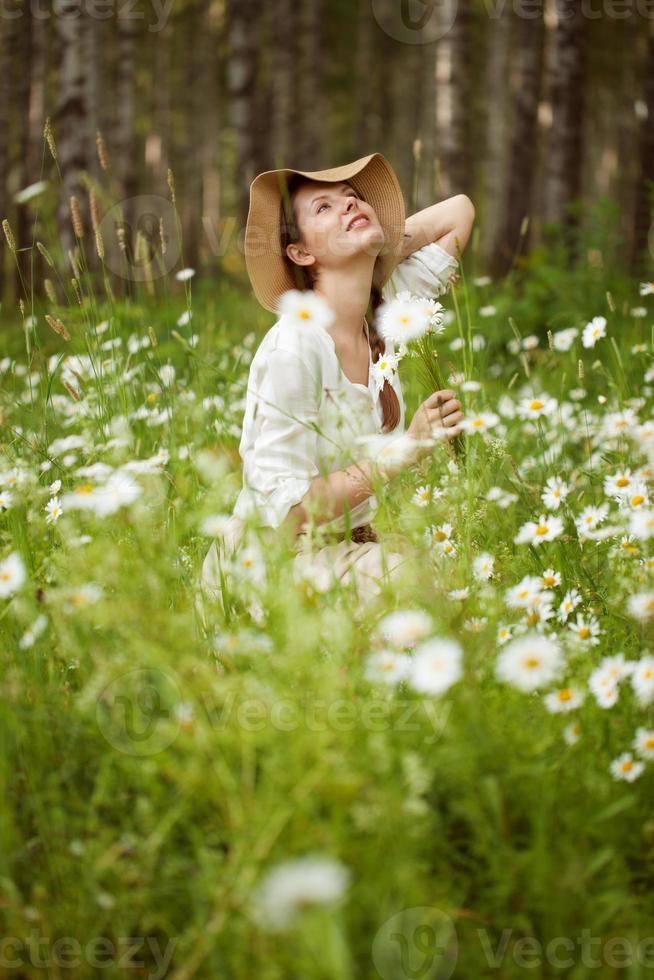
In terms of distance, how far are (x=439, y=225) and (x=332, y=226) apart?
48cm

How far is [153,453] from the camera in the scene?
102 inches

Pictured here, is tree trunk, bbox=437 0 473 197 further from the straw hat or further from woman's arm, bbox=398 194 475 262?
the straw hat

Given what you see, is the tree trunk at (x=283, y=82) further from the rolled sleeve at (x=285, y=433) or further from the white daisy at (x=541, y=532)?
the white daisy at (x=541, y=532)

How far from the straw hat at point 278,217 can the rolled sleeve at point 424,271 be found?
57 millimetres

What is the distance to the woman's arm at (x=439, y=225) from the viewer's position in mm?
2547

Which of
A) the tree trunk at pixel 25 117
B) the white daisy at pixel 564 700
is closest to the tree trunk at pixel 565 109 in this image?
the white daisy at pixel 564 700

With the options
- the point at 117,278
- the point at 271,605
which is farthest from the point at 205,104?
the point at 271,605

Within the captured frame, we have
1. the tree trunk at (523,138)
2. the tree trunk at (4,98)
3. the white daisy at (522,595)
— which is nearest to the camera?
the white daisy at (522,595)

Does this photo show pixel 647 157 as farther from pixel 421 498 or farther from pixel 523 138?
pixel 421 498

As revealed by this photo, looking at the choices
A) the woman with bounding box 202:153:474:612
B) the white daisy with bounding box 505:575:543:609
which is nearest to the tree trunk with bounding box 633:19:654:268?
the woman with bounding box 202:153:474:612

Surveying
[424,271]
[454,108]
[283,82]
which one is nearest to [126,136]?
[454,108]

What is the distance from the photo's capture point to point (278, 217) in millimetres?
2344

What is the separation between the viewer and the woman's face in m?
2.22

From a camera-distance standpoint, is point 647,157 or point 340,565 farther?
point 647,157
